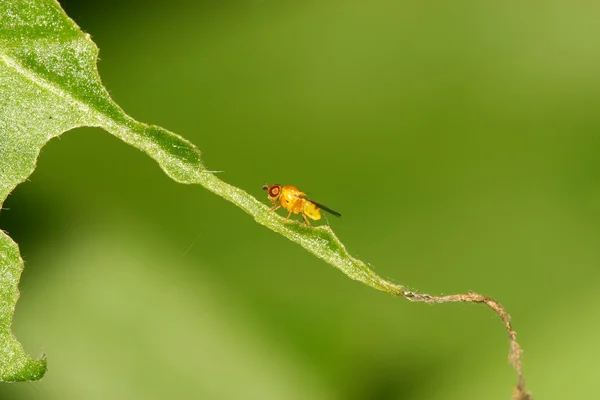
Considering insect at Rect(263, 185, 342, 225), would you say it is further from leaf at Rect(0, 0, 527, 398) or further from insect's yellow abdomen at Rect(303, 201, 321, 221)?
leaf at Rect(0, 0, 527, 398)

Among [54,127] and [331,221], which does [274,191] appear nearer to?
[331,221]

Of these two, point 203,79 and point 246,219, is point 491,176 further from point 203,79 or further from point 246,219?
point 203,79

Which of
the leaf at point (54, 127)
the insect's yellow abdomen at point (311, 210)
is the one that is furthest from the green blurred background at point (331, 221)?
the leaf at point (54, 127)

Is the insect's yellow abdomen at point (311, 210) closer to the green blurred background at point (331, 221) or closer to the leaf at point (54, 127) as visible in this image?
the green blurred background at point (331, 221)

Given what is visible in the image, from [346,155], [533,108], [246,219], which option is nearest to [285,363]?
[246,219]

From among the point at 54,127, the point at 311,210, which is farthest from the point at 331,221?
the point at 54,127

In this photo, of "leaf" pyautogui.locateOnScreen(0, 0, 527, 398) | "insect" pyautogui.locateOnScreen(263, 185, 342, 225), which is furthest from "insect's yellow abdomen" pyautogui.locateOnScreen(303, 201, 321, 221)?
"leaf" pyautogui.locateOnScreen(0, 0, 527, 398)

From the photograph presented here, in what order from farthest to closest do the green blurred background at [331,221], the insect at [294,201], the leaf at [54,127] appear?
1. the green blurred background at [331,221]
2. the insect at [294,201]
3. the leaf at [54,127]
